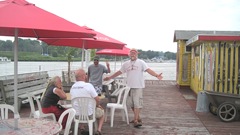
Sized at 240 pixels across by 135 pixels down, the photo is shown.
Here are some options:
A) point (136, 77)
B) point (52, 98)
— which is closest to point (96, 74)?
point (136, 77)

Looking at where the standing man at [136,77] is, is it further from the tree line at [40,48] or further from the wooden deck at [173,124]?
the tree line at [40,48]

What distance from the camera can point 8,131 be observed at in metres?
3.54

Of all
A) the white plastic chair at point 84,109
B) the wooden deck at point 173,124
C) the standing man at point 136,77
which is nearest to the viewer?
the white plastic chair at point 84,109

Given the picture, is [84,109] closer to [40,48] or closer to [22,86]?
[22,86]

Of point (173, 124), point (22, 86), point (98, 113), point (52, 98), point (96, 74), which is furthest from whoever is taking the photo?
point (22, 86)

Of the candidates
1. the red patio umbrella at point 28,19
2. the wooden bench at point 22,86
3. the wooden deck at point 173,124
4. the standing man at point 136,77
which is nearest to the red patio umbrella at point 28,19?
the red patio umbrella at point 28,19

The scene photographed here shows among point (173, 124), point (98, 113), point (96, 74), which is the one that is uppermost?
point (96, 74)

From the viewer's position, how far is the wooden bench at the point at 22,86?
7.99m

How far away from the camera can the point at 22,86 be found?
29.6ft

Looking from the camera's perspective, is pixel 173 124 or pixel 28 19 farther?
pixel 173 124

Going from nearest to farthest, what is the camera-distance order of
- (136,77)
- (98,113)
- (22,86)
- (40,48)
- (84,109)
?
(84,109) < (98,113) < (136,77) < (22,86) < (40,48)

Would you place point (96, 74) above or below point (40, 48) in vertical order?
below

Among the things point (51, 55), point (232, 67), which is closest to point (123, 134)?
point (232, 67)

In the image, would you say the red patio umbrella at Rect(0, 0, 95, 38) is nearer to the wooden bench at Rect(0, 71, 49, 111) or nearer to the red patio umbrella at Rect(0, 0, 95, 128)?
the red patio umbrella at Rect(0, 0, 95, 128)
